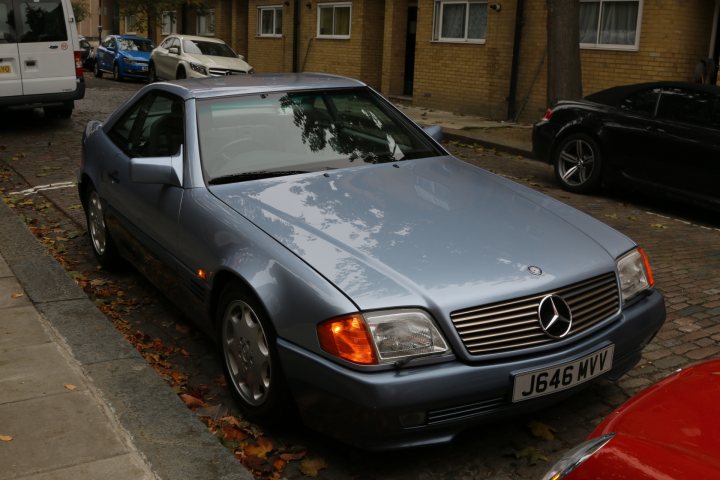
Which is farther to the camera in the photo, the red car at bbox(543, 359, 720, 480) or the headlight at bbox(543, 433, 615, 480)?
the headlight at bbox(543, 433, 615, 480)

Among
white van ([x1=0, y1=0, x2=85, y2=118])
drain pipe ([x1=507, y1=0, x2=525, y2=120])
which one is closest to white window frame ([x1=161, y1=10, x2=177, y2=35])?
drain pipe ([x1=507, y1=0, x2=525, y2=120])

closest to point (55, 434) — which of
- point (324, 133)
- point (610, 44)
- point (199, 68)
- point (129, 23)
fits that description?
point (324, 133)

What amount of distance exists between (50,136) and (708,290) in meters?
10.8

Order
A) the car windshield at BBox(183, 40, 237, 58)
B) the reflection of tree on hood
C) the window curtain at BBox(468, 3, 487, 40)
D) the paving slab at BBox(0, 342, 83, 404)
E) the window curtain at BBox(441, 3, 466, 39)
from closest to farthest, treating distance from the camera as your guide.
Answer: the paving slab at BBox(0, 342, 83, 404)
the reflection of tree on hood
the window curtain at BBox(468, 3, 487, 40)
the window curtain at BBox(441, 3, 466, 39)
the car windshield at BBox(183, 40, 237, 58)

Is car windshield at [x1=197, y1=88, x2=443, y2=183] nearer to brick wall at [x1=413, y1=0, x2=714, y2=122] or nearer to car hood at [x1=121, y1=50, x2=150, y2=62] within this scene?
brick wall at [x1=413, y1=0, x2=714, y2=122]

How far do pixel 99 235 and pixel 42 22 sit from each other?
853 cm

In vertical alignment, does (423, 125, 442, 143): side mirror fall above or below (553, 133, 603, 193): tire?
above

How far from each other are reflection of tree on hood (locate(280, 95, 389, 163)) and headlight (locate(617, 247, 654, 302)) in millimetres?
1587

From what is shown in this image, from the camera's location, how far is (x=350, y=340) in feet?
11.1

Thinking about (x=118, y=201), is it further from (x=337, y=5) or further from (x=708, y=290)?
(x=337, y=5)

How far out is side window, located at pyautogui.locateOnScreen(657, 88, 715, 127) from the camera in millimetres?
9109

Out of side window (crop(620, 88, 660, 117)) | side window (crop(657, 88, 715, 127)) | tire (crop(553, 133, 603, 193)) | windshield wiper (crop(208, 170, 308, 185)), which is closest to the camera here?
windshield wiper (crop(208, 170, 308, 185))

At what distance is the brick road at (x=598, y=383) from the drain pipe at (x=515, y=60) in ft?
15.8

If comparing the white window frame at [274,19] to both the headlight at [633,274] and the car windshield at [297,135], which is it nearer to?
the car windshield at [297,135]
